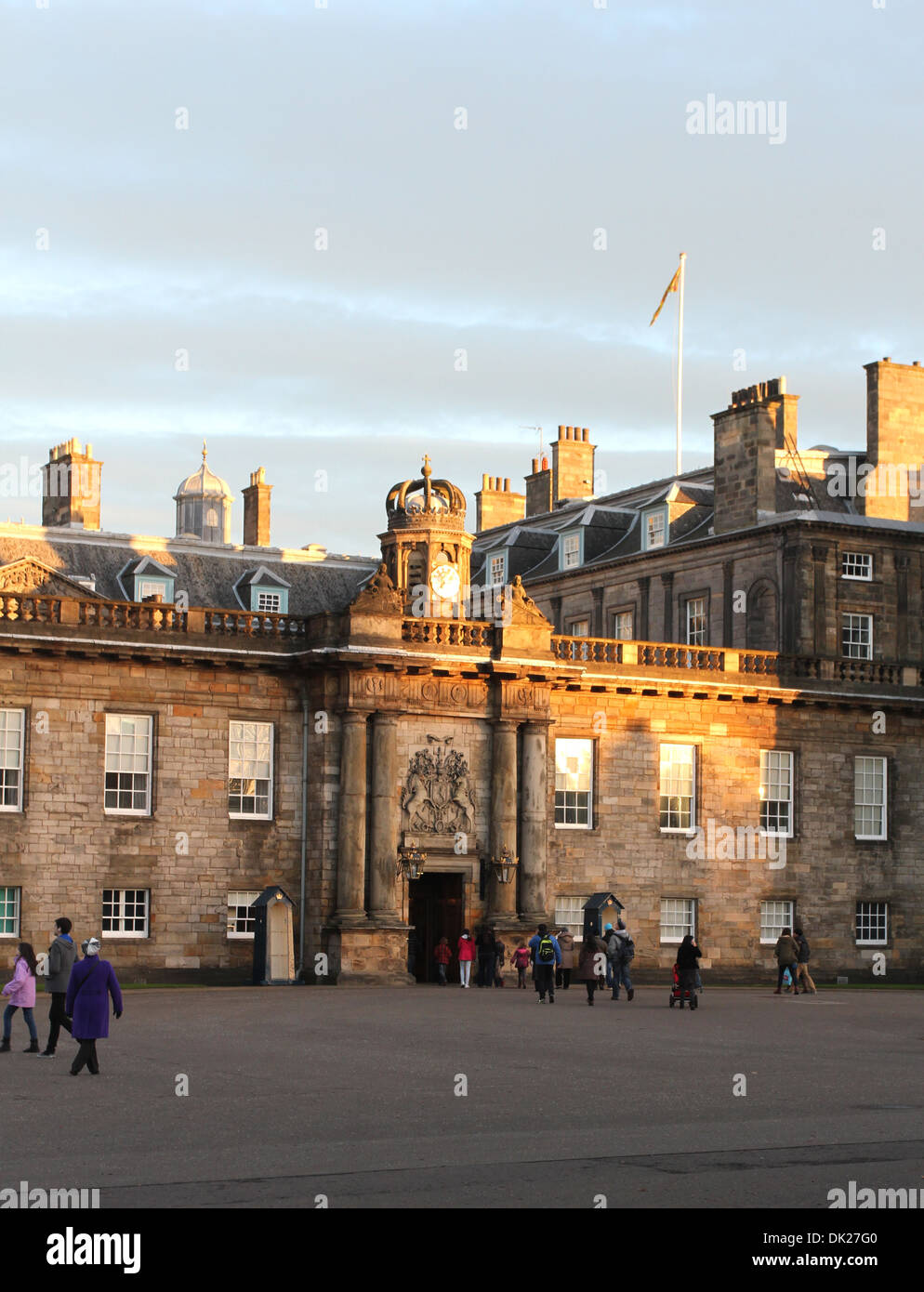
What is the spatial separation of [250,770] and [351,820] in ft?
8.80

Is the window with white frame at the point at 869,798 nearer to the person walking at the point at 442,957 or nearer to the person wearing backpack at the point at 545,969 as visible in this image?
the person walking at the point at 442,957

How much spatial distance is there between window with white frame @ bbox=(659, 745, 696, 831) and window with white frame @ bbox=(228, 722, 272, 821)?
35.1ft

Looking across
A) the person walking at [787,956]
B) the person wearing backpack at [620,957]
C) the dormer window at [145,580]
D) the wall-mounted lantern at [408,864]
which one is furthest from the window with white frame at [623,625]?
the person wearing backpack at [620,957]

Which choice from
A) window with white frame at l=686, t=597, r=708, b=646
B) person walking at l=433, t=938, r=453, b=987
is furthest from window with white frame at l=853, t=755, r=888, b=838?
person walking at l=433, t=938, r=453, b=987

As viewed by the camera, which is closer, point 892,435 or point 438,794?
point 438,794

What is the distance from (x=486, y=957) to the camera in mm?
44625

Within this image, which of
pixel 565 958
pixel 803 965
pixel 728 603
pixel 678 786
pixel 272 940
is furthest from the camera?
pixel 728 603

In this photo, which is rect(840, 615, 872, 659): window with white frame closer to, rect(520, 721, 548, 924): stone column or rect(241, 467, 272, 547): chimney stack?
rect(520, 721, 548, 924): stone column

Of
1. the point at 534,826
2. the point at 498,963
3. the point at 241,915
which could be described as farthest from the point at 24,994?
the point at 534,826

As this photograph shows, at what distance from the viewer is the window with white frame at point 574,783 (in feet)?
160

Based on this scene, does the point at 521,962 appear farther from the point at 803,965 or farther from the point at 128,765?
the point at 128,765

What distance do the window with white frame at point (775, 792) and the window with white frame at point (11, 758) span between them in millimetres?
19638

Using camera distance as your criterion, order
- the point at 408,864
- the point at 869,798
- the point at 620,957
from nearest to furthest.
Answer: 1. the point at 620,957
2. the point at 408,864
3. the point at 869,798
